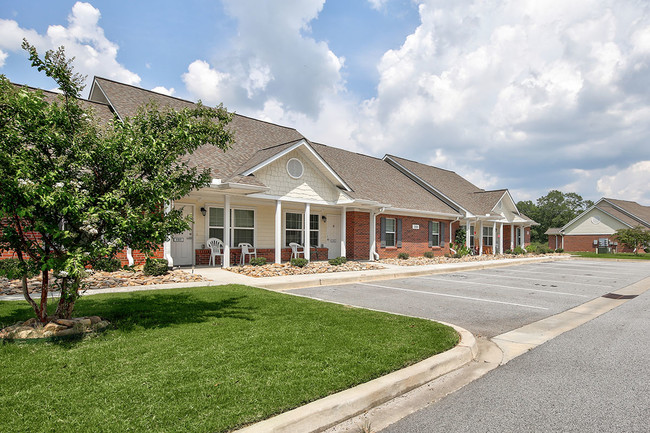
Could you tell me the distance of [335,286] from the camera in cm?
1234

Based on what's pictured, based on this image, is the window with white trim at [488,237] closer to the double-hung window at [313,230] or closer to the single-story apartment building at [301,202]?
the single-story apartment building at [301,202]

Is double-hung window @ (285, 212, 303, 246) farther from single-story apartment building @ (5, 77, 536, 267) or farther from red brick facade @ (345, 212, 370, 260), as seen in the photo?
red brick facade @ (345, 212, 370, 260)

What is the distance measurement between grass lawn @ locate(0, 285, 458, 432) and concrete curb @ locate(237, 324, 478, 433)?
0.11 meters

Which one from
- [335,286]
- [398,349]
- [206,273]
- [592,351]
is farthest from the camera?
Answer: [206,273]

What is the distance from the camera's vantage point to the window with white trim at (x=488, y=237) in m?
33.7

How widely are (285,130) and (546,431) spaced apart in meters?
21.0

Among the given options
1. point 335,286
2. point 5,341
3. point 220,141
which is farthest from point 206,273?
point 5,341

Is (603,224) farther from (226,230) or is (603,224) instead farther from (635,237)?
(226,230)

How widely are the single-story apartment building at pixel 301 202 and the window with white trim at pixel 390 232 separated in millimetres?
59

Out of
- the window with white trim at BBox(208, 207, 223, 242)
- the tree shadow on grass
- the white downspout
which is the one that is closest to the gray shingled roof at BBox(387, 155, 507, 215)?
the white downspout

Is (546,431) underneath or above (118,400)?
underneath

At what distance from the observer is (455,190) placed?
3225cm

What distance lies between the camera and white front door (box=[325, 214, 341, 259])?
2106 cm

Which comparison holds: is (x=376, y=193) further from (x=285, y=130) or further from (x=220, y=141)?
(x=220, y=141)
